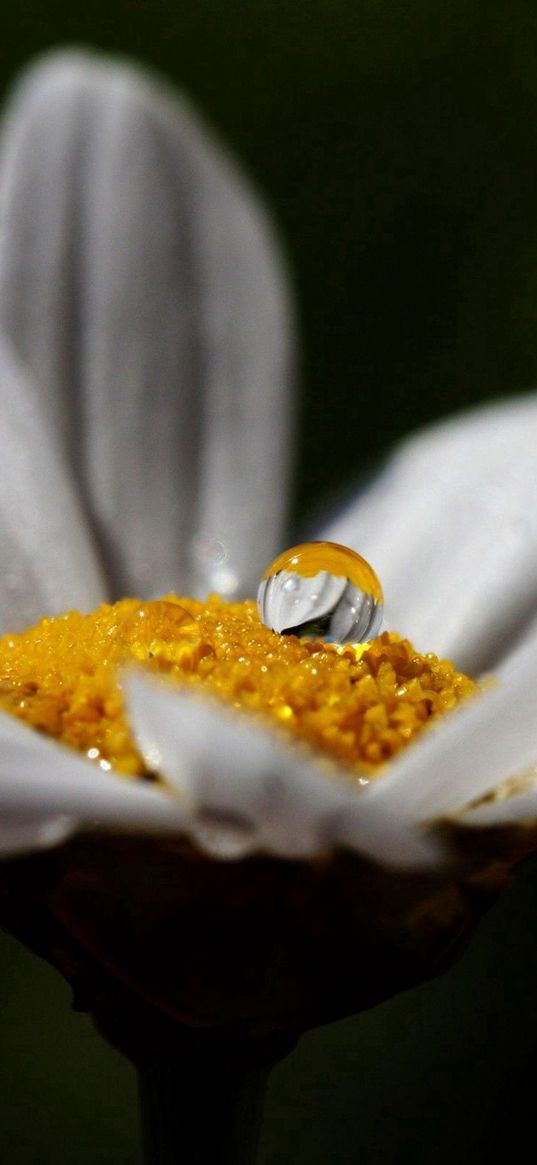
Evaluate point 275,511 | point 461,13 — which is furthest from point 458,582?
point 461,13

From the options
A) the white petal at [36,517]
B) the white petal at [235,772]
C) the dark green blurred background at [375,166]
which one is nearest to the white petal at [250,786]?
the white petal at [235,772]

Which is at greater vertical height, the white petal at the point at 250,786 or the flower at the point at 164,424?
the white petal at the point at 250,786

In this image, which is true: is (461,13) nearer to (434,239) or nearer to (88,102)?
(434,239)

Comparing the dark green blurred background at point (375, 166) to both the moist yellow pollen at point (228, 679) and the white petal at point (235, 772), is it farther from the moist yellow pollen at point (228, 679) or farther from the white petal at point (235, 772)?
the white petal at point (235, 772)

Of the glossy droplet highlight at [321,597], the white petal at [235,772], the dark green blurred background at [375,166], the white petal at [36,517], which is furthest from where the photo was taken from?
the dark green blurred background at [375,166]

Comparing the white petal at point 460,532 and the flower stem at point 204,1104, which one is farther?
the white petal at point 460,532

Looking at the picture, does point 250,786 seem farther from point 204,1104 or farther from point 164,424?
point 164,424
